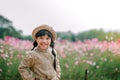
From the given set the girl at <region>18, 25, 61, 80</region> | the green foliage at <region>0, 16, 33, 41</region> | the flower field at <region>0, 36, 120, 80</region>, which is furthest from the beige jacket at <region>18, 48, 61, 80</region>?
the green foliage at <region>0, 16, 33, 41</region>

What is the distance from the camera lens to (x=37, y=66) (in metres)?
4.67

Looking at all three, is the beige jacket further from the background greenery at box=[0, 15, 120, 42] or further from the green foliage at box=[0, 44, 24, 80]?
the background greenery at box=[0, 15, 120, 42]

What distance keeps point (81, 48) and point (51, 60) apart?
5.22 meters

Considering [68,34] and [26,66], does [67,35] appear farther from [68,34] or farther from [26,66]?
[26,66]

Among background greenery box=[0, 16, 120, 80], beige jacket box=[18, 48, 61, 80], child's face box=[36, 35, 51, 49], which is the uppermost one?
child's face box=[36, 35, 51, 49]

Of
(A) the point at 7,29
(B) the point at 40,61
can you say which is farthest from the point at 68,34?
(B) the point at 40,61

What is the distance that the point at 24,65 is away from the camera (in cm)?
463

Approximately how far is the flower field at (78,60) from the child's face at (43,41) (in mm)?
2801

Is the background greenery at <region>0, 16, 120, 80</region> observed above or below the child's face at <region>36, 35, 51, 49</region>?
below

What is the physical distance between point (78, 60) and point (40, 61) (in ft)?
13.7

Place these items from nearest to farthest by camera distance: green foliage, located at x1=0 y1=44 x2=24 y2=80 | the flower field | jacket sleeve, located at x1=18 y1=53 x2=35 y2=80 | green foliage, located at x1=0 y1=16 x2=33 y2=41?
1. jacket sleeve, located at x1=18 y1=53 x2=35 y2=80
2. green foliage, located at x1=0 y1=44 x2=24 y2=80
3. the flower field
4. green foliage, located at x1=0 y1=16 x2=33 y2=41

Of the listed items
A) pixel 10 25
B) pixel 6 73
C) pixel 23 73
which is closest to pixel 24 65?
pixel 23 73

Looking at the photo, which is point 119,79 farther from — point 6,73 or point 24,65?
point 24,65

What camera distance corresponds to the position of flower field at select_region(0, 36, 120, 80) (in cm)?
766
